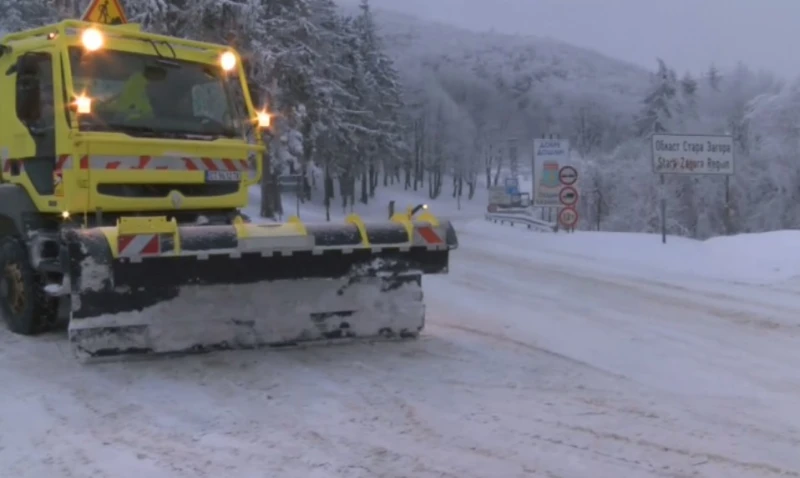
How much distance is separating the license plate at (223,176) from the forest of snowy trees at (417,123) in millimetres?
3050

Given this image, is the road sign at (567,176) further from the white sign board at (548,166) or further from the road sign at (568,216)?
the white sign board at (548,166)

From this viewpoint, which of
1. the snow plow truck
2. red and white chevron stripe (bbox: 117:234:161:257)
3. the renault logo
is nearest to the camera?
red and white chevron stripe (bbox: 117:234:161:257)

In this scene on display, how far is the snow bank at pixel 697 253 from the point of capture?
15062mm

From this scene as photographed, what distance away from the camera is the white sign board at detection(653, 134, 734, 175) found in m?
20.3

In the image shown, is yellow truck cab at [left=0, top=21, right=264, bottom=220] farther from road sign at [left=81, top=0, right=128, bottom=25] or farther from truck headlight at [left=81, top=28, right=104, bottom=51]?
road sign at [left=81, top=0, right=128, bottom=25]

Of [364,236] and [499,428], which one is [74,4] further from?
[499,428]

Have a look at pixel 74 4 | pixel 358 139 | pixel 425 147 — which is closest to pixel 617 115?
pixel 425 147

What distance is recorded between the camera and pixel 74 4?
21.2 m

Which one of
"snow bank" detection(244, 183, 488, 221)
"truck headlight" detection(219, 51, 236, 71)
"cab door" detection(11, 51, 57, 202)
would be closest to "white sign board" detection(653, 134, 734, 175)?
"truck headlight" detection(219, 51, 236, 71)

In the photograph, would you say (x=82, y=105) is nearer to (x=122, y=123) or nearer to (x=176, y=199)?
(x=122, y=123)

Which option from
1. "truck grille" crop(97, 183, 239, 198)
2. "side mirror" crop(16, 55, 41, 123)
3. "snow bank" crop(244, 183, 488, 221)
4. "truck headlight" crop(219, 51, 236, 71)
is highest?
"truck headlight" crop(219, 51, 236, 71)

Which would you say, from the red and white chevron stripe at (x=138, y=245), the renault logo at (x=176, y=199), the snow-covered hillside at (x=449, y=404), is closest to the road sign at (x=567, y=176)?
the snow-covered hillside at (x=449, y=404)

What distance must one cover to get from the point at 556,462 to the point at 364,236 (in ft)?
9.90

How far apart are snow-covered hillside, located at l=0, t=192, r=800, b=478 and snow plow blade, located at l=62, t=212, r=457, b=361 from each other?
8.1 inches
